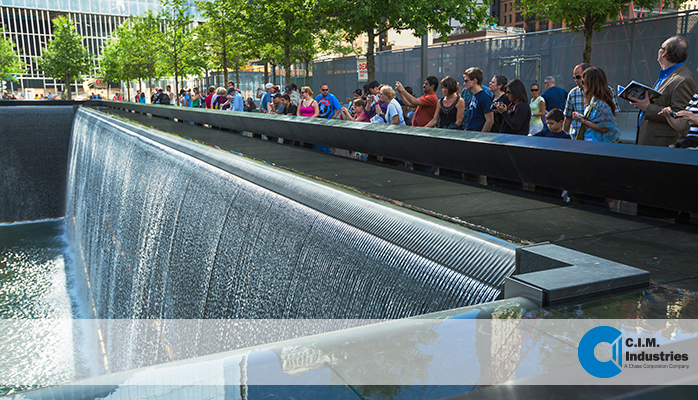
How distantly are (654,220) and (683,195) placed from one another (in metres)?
0.19

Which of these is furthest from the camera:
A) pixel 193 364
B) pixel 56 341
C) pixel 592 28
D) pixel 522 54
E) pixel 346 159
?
pixel 522 54

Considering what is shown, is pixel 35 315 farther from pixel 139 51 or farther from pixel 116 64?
pixel 116 64

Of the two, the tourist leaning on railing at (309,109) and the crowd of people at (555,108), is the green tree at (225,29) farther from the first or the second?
the crowd of people at (555,108)

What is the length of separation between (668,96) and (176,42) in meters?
27.2

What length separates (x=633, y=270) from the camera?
1983 mm

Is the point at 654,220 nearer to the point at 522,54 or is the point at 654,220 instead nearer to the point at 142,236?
the point at 142,236

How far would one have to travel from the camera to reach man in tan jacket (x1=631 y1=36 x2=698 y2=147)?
438cm

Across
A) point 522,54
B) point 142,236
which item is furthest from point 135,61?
point 142,236

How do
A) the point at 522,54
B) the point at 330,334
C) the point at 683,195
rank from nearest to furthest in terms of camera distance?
the point at 330,334, the point at 683,195, the point at 522,54

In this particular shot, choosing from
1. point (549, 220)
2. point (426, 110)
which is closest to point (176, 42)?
point (426, 110)

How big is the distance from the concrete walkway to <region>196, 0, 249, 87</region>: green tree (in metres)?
13.6

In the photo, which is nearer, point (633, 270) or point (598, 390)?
point (598, 390)

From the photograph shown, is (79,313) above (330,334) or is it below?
below

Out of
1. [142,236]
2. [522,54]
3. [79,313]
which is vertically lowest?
[79,313]
